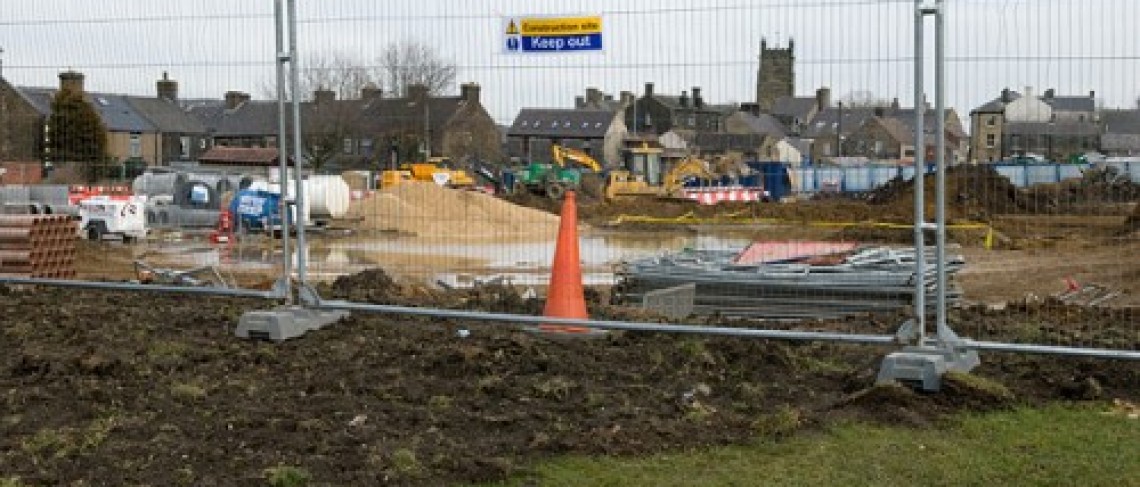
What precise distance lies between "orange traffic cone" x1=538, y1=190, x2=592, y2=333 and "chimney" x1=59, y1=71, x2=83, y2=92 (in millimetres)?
5095

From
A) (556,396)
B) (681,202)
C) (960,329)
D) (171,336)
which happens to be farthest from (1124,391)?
(681,202)

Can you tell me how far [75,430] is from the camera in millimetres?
6059

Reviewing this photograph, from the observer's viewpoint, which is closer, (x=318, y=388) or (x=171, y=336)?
(x=318, y=388)

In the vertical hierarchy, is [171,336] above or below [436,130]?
below

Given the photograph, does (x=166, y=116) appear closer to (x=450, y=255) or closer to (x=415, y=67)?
(x=450, y=255)

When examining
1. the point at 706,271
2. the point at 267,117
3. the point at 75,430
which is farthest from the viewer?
the point at 267,117

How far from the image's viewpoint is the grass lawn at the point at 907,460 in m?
5.25

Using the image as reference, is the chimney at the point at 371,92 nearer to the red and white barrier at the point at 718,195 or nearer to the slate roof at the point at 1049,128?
the slate roof at the point at 1049,128

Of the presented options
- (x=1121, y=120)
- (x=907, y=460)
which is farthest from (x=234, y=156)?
(x=907, y=460)

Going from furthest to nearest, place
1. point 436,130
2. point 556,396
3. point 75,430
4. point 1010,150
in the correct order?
point 436,130
point 1010,150
point 556,396
point 75,430

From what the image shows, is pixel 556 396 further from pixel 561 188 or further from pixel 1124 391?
pixel 561 188

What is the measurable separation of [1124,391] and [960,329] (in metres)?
1.48

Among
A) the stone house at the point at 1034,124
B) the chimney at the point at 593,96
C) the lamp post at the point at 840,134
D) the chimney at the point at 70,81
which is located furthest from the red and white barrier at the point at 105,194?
the stone house at the point at 1034,124

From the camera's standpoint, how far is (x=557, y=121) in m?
11.4
